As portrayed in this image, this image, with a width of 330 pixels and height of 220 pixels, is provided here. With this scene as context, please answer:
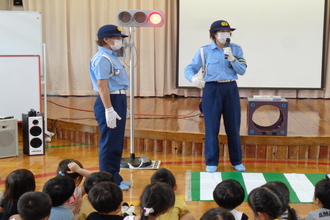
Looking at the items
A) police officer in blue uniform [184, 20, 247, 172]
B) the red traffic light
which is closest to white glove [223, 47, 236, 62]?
police officer in blue uniform [184, 20, 247, 172]

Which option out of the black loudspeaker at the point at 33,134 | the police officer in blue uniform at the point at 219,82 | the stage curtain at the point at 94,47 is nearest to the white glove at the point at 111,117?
the police officer in blue uniform at the point at 219,82

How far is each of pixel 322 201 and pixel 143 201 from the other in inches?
35.1

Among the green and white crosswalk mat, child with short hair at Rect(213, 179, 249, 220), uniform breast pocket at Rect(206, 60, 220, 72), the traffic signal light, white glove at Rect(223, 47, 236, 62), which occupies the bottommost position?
the green and white crosswalk mat

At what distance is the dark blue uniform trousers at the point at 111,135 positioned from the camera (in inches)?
137

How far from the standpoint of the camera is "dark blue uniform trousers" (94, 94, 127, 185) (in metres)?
3.48

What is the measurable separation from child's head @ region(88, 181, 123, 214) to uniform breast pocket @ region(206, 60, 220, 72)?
2058 mm

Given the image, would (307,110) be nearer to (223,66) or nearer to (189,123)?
(189,123)

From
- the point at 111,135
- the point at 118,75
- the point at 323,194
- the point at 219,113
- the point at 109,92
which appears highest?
the point at 118,75

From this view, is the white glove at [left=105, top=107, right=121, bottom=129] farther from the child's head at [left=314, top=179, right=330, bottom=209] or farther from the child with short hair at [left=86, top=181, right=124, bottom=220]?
the child's head at [left=314, top=179, right=330, bottom=209]

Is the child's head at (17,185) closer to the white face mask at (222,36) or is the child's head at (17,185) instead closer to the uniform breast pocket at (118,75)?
the uniform breast pocket at (118,75)

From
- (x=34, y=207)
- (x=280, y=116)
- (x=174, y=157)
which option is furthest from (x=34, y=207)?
(x=280, y=116)

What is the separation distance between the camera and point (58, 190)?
2.32m

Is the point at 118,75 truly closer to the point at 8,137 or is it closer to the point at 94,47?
the point at 8,137

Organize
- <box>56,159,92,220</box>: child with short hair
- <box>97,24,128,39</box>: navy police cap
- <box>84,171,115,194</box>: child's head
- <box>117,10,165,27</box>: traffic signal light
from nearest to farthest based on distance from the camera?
1. <box>84,171,115,194</box>: child's head
2. <box>56,159,92,220</box>: child with short hair
3. <box>97,24,128,39</box>: navy police cap
4. <box>117,10,165,27</box>: traffic signal light
